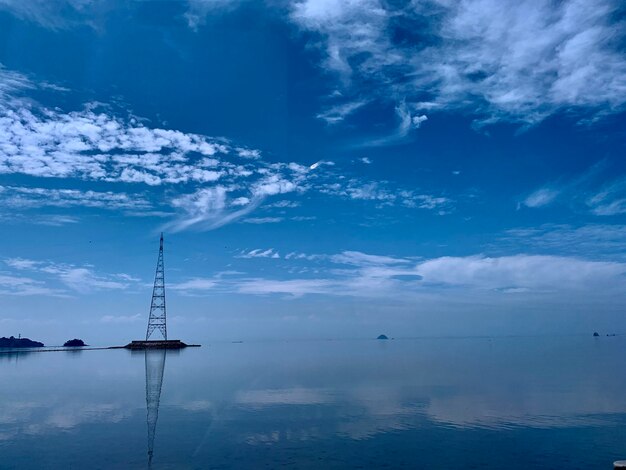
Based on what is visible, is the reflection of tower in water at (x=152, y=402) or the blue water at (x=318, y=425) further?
the reflection of tower in water at (x=152, y=402)

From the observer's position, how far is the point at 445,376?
94.6 m

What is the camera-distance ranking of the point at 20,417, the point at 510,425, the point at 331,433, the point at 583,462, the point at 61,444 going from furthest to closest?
the point at 20,417 < the point at 510,425 < the point at 331,433 < the point at 61,444 < the point at 583,462

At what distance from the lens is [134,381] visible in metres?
89.1

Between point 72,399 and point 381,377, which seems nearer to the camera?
point 72,399

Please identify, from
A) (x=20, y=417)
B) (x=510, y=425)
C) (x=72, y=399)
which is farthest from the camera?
(x=72, y=399)

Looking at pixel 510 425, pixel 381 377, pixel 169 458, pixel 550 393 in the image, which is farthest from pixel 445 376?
pixel 169 458

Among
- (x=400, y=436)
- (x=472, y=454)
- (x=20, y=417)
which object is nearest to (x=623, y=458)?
(x=472, y=454)

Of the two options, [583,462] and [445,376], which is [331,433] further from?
[445,376]

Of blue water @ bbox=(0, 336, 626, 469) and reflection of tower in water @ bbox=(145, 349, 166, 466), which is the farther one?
reflection of tower in water @ bbox=(145, 349, 166, 466)

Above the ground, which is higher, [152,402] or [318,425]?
[152,402]

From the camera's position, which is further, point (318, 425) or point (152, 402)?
point (152, 402)

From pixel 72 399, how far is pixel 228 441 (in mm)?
38513

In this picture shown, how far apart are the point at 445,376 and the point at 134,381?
62.1 meters

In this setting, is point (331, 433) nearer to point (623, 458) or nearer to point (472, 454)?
point (472, 454)
